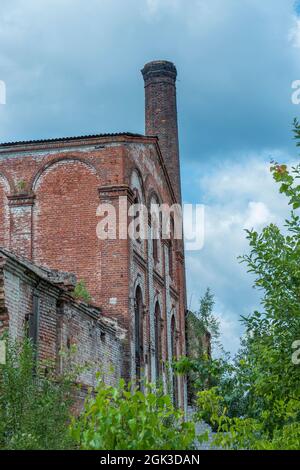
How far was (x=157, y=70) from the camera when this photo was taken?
3219cm

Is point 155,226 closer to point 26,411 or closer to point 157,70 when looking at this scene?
point 157,70

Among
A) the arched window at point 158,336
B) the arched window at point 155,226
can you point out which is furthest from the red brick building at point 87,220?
the arched window at point 155,226

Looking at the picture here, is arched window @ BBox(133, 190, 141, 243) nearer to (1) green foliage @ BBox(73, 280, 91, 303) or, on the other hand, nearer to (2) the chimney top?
(1) green foliage @ BBox(73, 280, 91, 303)

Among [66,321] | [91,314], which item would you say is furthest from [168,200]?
[66,321]

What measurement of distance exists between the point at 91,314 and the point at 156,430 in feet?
32.1

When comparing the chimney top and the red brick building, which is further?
the chimney top

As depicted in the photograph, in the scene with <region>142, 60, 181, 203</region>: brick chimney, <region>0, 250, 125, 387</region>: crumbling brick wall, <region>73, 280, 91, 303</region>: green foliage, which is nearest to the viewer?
<region>0, 250, 125, 387</region>: crumbling brick wall

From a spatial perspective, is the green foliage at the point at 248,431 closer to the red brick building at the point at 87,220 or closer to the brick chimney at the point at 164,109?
the red brick building at the point at 87,220

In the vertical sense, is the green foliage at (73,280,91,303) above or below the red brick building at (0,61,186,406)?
below

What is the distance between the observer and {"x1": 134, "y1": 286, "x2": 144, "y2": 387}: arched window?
2050 cm

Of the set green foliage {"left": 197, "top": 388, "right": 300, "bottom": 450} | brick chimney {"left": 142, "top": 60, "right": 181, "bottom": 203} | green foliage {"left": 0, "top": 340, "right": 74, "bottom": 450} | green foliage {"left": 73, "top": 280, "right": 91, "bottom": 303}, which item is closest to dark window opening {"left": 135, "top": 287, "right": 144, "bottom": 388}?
green foliage {"left": 73, "top": 280, "right": 91, "bottom": 303}

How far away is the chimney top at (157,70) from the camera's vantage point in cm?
3219

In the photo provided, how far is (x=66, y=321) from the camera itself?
1372 cm
